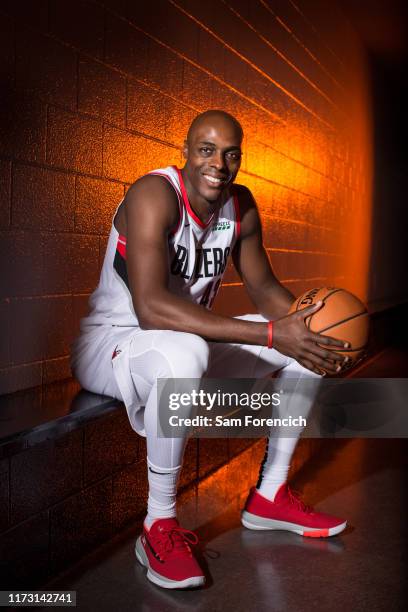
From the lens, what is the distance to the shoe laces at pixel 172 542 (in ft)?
5.82

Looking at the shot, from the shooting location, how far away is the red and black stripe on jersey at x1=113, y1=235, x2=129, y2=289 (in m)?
2.05

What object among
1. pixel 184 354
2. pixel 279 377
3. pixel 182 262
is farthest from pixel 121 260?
pixel 279 377

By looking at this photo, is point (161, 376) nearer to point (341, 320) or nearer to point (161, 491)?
point (161, 491)

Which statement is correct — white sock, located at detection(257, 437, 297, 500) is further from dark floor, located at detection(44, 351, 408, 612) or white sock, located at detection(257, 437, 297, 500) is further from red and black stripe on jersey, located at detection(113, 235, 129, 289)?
red and black stripe on jersey, located at detection(113, 235, 129, 289)

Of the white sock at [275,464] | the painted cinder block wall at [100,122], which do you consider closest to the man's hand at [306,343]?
the white sock at [275,464]

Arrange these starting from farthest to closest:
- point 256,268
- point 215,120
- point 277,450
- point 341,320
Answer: point 256,268 < point 277,450 < point 215,120 < point 341,320

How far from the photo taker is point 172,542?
1794mm

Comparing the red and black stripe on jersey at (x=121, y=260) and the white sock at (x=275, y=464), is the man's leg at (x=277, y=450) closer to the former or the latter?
the white sock at (x=275, y=464)

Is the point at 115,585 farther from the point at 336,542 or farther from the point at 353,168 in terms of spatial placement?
the point at 353,168

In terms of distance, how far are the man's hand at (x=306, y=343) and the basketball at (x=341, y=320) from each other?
31 millimetres

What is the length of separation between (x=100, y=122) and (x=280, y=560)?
1487 mm

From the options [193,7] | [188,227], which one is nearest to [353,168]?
[193,7]

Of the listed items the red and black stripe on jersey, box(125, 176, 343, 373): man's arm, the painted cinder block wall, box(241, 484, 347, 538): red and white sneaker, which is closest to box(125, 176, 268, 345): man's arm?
box(125, 176, 343, 373): man's arm

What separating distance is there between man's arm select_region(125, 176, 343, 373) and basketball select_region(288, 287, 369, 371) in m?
0.05
